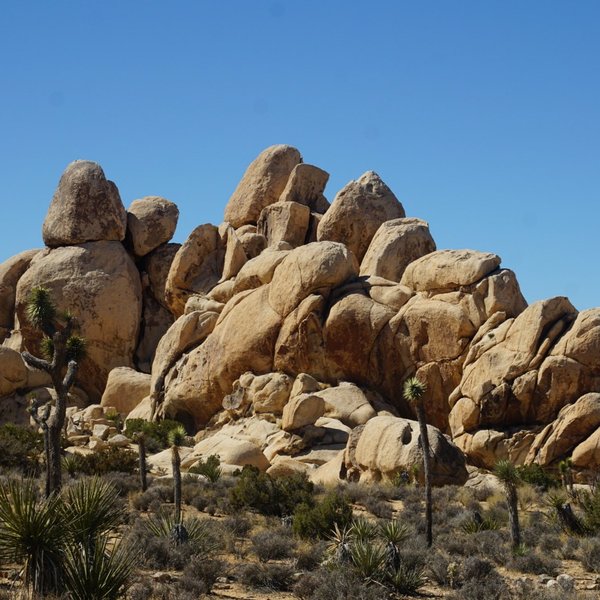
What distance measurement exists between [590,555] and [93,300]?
1578 inches

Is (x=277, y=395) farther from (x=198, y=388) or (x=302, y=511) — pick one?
(x=302, y=511)

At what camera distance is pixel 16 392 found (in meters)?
48.9

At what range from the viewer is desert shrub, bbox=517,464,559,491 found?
28.2 meters

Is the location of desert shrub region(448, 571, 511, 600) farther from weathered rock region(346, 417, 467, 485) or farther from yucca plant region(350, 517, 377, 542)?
weathered rock region(346, 417, 467, 485)

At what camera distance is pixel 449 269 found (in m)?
37.5

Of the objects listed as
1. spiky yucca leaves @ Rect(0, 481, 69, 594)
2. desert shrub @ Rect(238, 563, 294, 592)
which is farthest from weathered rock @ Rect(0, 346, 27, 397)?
spiky yucca leaves @ Rect(0, 481, 69, 594)

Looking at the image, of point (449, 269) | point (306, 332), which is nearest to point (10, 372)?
point (306, 332)

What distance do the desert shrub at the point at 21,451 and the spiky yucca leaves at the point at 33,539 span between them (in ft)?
53.9

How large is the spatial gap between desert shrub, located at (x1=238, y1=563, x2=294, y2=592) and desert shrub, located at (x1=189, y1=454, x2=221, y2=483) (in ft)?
45.8

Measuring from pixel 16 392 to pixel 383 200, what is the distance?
2387 centimetres

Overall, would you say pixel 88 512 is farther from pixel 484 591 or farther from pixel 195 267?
pixel 195 267

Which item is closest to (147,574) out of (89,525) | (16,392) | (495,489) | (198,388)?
(89,525)

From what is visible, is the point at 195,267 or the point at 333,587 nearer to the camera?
the point at 333,587

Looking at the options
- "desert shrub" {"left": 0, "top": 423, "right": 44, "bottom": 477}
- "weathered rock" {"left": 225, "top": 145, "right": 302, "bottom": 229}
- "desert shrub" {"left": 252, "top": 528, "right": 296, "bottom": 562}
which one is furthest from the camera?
"weathered rock" {"left": 225, "top": 145, "right": 302, "bottom": 229}
